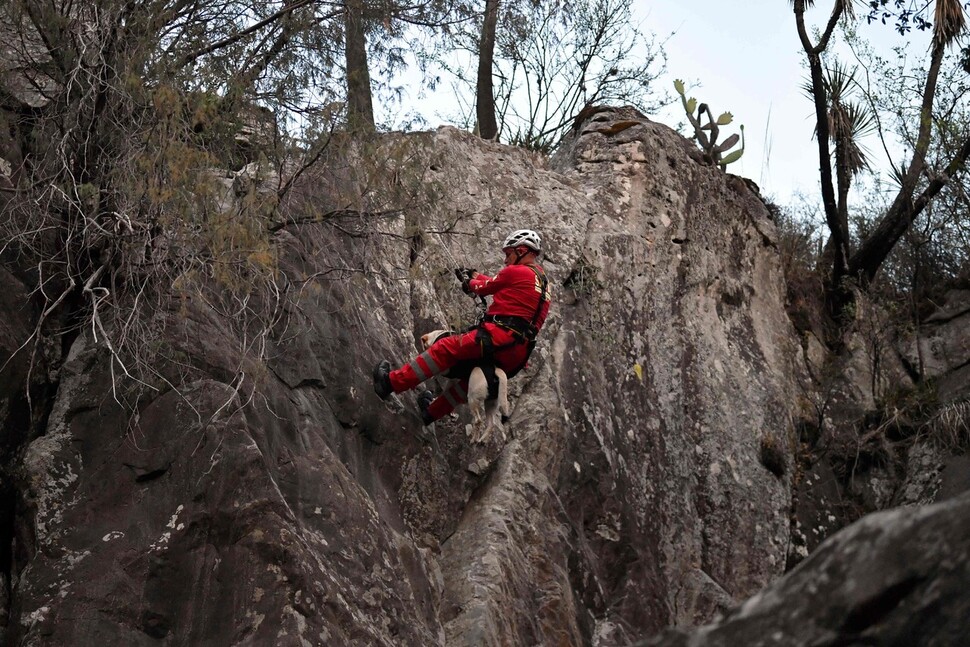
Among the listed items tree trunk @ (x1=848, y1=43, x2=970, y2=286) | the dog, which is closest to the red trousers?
the dog

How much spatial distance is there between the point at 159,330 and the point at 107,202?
3.42 ft

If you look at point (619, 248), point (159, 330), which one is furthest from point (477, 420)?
point (619, 248)

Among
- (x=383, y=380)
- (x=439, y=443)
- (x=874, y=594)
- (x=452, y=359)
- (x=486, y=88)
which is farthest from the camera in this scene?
(x=486, y=88)

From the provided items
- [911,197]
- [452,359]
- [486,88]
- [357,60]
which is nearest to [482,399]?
[452,359]

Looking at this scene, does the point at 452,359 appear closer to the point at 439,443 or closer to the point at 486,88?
the point at 439,443

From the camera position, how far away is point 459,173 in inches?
499

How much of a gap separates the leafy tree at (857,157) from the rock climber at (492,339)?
6901 millimetres

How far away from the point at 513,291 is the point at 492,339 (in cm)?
50

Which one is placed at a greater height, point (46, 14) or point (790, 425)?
point (46, 14)

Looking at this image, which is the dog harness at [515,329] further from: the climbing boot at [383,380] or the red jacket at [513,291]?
the climbing boot at [383,380]

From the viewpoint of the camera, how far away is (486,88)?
19250mm

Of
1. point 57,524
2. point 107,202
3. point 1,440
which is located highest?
point 107,202

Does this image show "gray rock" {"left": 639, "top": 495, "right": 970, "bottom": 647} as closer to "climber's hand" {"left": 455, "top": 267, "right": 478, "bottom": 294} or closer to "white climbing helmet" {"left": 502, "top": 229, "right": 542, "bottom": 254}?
"climber's hand" {"left": 455, "top": 267, "right": 478, "bottom": 294}

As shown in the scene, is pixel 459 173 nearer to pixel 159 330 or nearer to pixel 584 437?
pixel 584 437
